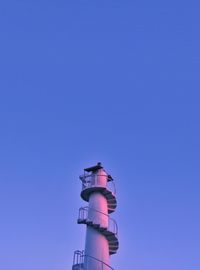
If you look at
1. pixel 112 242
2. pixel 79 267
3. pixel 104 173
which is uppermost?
pixel 104 173

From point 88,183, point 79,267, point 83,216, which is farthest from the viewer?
point 88,183

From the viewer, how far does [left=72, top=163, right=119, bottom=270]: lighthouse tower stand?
32.2m

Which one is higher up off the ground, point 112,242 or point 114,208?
point 114,208

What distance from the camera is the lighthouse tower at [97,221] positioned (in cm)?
3225

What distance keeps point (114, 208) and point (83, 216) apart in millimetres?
3951

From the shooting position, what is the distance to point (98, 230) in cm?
3366

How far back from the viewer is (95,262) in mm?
32000

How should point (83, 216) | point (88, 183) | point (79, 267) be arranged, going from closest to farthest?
point (79, 267), point (83, 216), point (88, 183)

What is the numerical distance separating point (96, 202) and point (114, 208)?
8.73ft

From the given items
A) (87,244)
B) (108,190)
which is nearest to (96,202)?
(108,190)

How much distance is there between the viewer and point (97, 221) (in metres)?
33.8

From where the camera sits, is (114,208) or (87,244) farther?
(114,208)

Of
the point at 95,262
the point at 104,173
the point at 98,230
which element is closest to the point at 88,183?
the point at 104,173

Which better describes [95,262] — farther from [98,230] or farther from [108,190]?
[108,190]
